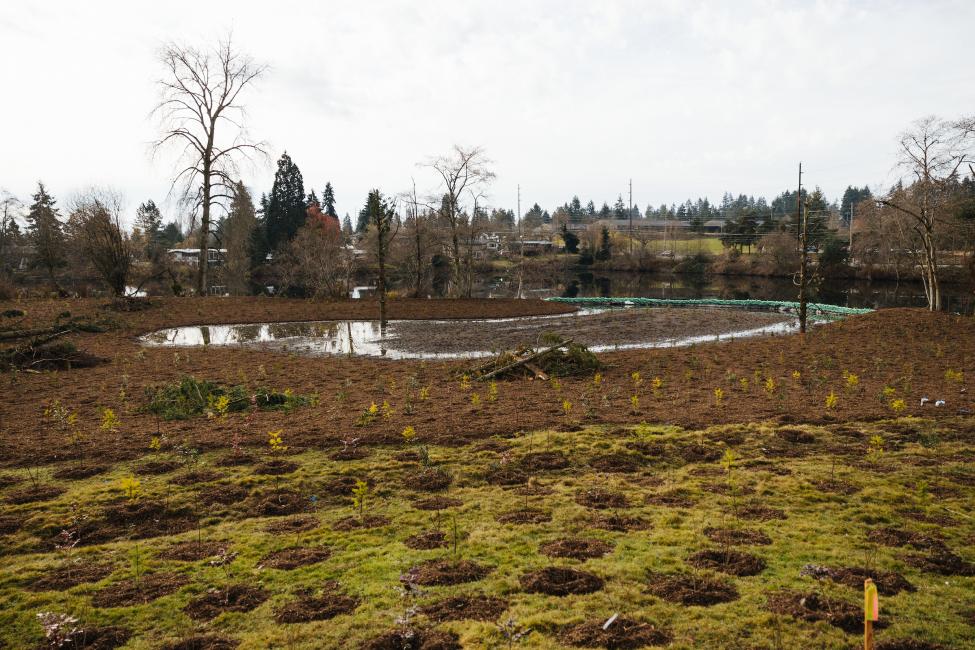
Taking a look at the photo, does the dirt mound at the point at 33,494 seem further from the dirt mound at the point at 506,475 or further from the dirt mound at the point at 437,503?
the dirt mound at the point at 506,475

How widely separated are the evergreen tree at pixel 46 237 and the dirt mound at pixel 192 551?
34792 millimetres

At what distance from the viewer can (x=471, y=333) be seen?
25.1m

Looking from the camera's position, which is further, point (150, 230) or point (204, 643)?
point (150, 230)

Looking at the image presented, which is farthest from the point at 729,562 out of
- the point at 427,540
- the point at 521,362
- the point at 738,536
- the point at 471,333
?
the point at 471,333

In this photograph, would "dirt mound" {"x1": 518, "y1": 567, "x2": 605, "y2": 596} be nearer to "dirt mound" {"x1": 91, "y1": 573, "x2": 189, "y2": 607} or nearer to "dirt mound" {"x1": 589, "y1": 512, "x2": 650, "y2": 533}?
"dirt mound" {"x1": 589, "y1": 512, "x2": 650, "y2": 533}

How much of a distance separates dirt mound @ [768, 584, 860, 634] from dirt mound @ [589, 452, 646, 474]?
297 centimetres

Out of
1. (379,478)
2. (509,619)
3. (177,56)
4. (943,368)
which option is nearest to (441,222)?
(177,56)

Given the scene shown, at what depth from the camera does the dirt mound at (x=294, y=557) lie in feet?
15.3

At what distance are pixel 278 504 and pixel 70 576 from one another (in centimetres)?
191

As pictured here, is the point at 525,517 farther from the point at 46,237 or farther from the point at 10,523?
the point at 46,237

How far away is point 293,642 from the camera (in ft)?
11.8

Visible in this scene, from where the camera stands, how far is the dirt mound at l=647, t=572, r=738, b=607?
3.95 m

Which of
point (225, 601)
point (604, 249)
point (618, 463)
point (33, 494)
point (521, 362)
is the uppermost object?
point (604, 249)

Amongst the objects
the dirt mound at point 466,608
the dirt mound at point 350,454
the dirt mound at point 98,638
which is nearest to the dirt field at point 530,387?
the dirt mound at point 350,454
